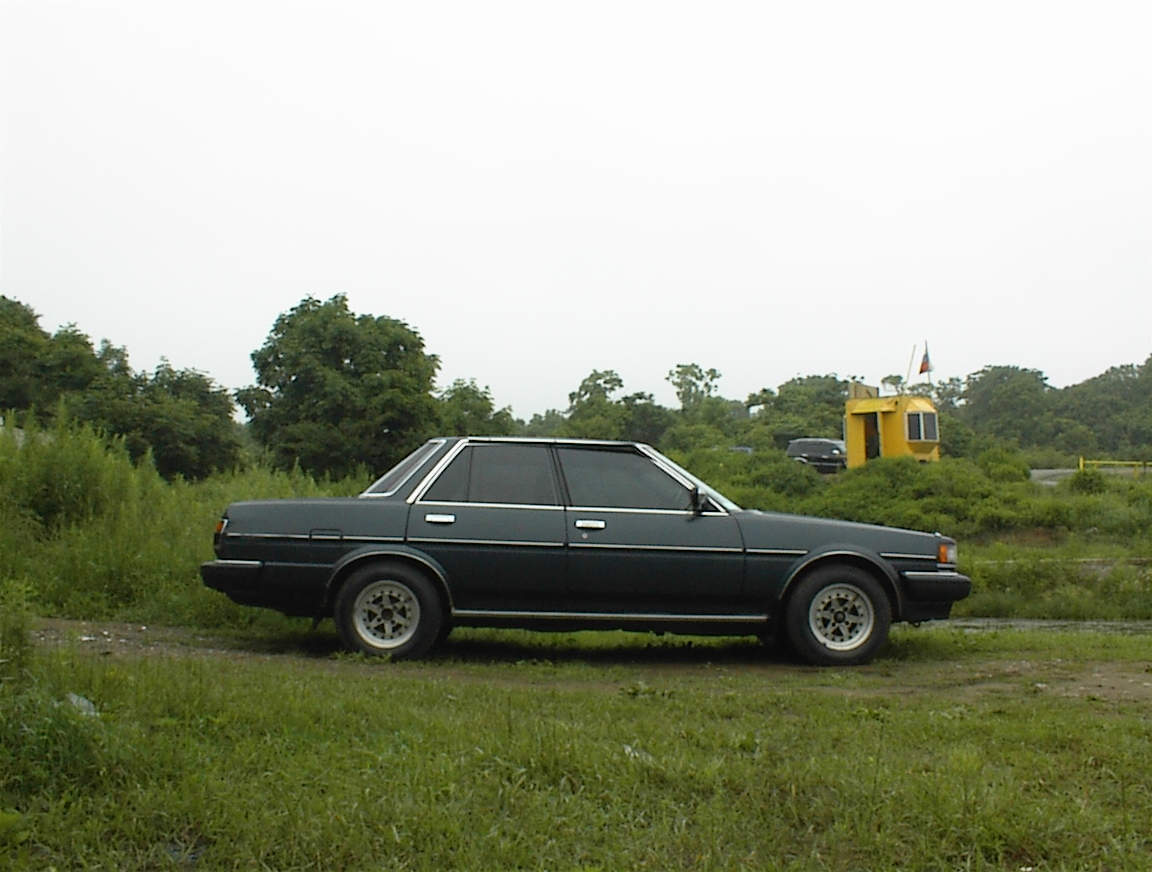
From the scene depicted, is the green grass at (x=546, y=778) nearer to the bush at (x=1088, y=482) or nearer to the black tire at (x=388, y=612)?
the black tire at (x=388, y=612)

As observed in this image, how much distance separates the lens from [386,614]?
8.38 meters

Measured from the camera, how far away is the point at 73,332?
157 ft

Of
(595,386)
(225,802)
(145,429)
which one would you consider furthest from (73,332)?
(225,802)

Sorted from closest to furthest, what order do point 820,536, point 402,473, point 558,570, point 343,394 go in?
point 558,570
point 820,536
point 402,473
point 343,394

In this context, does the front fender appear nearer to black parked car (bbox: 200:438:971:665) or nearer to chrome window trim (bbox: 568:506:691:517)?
black parked car (bbox: 200:438:971:665)

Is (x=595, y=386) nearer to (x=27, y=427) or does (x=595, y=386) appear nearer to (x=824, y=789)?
(x=27, y=427)

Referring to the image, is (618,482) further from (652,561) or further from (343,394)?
(343,394)

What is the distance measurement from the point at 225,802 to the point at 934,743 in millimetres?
3072

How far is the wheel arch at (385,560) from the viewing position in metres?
8.33

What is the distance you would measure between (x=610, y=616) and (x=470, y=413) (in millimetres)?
35490


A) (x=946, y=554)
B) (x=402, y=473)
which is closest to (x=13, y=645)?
(x=402, y=473)

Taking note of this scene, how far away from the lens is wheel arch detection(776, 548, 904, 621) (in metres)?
8.49

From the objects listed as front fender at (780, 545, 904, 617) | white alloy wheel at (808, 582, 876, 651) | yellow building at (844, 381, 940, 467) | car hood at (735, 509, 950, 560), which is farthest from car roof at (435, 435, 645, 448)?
yellow building at (844, 381, 940, 467)

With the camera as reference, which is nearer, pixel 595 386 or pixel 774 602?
pixel 774 602
